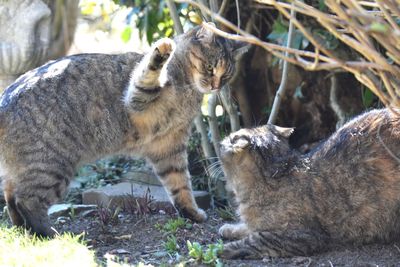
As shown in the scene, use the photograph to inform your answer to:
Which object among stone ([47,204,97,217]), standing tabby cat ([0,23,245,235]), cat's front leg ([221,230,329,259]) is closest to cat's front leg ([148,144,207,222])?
standing tabby cat ([0,23,245,235])

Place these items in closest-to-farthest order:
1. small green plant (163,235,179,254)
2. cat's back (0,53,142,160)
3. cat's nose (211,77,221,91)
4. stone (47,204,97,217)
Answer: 1. small green plant (163,235,179,254)
2. cat's back (0,53,142,160)
3. cat's nose (211,77,221,91)
4. stone (47,204,97,217)

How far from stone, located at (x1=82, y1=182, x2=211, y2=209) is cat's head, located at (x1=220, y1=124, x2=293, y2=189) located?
139 cm

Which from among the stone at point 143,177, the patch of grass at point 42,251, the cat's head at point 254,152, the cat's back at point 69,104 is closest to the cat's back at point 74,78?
the cat's back at point 69,104

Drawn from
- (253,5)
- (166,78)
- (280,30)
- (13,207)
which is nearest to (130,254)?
(13,207)

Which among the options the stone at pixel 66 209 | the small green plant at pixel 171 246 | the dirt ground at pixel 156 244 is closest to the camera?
the dirt ground at pixel 156 244

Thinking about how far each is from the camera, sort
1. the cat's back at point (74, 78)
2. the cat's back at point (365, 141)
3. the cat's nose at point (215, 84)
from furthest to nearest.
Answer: the cat's nose at point (215, 84)
the cat's back at point (74, 78)
the cat's back at point (365, 141)

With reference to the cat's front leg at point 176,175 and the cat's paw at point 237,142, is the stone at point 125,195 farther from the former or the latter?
the cat's paw at point 237,142

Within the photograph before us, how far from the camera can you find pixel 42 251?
4.14m

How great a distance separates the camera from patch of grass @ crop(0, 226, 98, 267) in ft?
13.0

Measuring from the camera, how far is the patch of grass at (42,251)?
3967 millimetres

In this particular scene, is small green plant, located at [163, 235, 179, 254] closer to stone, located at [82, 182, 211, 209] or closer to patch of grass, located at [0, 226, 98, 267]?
patch of grass, located at [0, 226, 98, 267]

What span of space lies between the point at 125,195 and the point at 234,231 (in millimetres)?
1481

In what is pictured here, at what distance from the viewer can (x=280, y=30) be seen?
6.37m

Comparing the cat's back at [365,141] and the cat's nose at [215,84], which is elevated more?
the cat's nose at [215,84]
